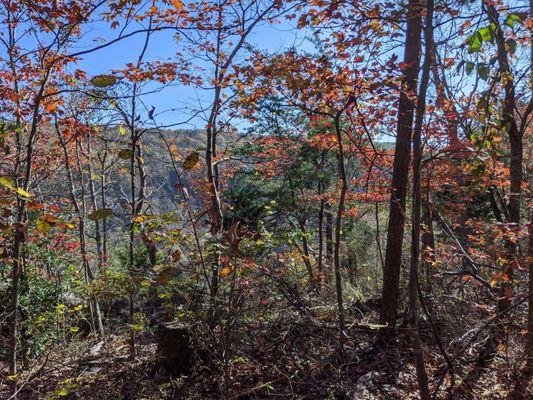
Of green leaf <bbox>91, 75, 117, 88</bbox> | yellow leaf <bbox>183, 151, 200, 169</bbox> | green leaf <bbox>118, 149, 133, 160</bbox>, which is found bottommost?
yellow leaf <bbox>183, 151, 200, 169</bbox>

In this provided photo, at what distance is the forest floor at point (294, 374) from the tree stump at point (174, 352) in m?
0.12

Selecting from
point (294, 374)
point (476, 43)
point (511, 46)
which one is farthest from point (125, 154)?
point (294, 374)

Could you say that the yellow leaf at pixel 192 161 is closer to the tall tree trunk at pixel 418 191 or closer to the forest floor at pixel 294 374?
the tall tree trunk at pixel 418 191

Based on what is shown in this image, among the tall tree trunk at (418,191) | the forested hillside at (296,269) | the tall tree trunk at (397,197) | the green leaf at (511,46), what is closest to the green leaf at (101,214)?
→ the forested hillside at (296,269)

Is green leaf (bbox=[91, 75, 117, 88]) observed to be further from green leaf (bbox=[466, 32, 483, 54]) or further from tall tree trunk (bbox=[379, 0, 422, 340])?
tall tree trunk (bbox=[379, 0, 422, 340])

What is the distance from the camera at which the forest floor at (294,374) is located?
4.67 meters

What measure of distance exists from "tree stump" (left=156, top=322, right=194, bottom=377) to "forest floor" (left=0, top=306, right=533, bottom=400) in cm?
12

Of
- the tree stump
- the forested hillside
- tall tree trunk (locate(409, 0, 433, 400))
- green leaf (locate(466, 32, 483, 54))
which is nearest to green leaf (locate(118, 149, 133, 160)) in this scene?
the forested hillside

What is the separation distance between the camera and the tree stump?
218 inches

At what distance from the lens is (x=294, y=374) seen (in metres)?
5.06

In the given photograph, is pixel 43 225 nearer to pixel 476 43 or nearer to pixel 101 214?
pixel 101 214

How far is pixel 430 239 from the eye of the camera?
8336 millimetres

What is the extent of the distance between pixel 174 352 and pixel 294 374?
1.74m

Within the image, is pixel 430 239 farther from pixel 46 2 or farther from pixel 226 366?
pixel 46 2
